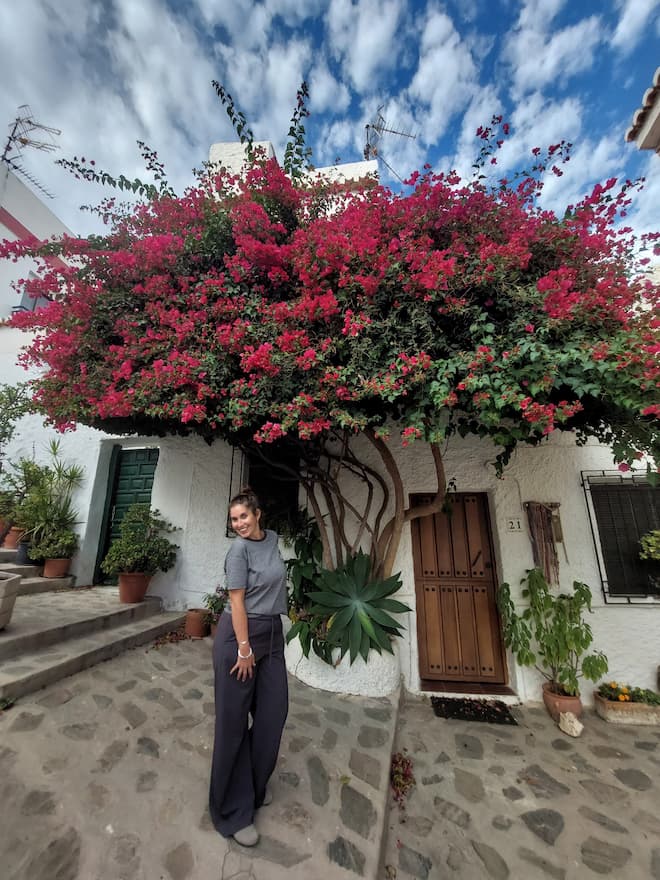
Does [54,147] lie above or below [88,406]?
above

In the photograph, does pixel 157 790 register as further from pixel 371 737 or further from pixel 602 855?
pixel 602 855

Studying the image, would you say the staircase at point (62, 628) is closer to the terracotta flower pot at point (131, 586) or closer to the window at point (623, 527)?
the terracotta flower pot at point (131, 586)

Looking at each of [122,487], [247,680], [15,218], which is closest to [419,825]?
[247,680]

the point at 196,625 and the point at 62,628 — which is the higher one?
the point at 62,628

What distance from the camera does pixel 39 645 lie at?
313 cm

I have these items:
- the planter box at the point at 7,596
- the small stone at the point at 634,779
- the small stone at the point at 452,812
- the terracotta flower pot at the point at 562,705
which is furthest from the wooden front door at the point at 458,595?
the planter box at the point at 7,596

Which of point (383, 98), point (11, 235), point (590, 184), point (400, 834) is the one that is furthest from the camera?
point (11, 235)

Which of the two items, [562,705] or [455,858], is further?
[562,705]

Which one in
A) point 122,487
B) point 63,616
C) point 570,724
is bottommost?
point 570,724

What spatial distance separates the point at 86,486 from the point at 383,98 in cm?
864

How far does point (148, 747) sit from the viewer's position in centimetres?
235

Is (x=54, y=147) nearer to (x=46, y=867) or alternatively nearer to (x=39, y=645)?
(x=39, y=645)

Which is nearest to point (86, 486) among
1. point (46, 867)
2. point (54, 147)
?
point (46, 867)

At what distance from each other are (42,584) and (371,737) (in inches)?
187
